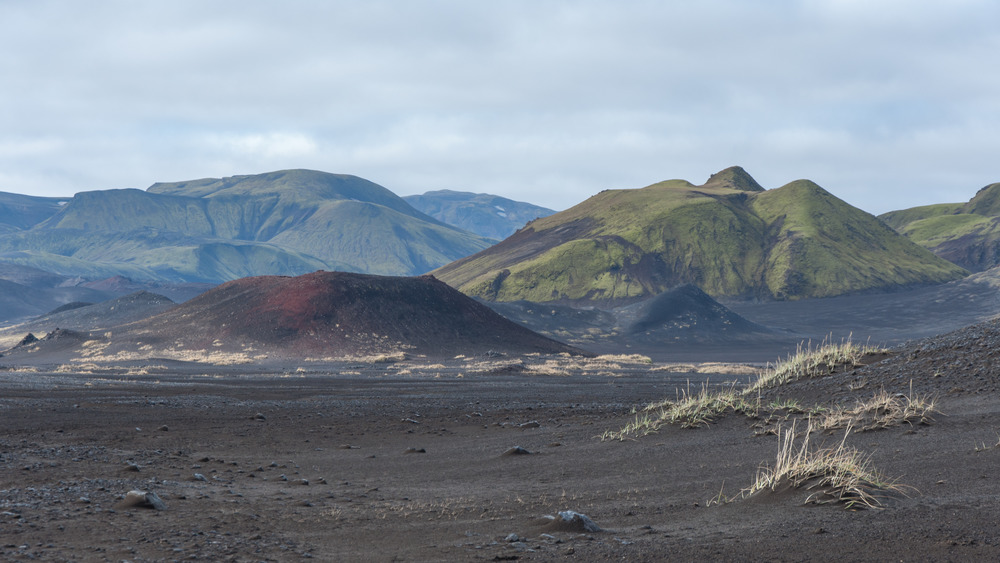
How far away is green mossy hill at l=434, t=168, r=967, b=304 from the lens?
415 ft

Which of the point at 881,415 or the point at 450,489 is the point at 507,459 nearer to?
the point at 450,489

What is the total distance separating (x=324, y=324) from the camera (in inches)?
2391

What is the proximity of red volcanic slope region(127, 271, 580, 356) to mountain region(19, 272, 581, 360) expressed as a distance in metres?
0.08

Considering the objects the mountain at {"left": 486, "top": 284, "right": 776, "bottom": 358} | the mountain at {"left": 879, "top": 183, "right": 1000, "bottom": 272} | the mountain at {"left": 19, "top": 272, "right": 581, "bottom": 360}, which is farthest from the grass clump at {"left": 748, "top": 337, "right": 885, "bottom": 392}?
the mountain at {"left": 879, "top": 183, "right": 1000, "bottom": 272}

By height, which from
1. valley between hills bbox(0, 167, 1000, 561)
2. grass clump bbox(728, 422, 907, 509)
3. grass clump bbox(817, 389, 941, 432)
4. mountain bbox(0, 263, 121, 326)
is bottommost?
valley between hills bbox(0, 167, 1000, 561)

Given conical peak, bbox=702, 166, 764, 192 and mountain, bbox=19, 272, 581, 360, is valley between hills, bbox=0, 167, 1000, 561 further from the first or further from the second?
conical peak, bbox=702, 166, 764, 192

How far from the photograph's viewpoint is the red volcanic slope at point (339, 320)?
57.9 m

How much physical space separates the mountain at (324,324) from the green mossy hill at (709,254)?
192 feet

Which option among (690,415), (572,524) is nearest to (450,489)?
(572,524)

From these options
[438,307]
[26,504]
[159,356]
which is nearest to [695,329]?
[438,307]

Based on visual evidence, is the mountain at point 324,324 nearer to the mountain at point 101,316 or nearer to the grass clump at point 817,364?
the mountain at point 101,316

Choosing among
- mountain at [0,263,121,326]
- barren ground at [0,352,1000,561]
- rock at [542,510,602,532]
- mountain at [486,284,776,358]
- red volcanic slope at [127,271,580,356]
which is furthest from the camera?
mountain at [0,263,121,326]

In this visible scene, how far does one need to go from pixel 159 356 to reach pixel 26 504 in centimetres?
4795

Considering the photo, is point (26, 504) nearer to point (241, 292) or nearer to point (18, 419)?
point (18, 419)
